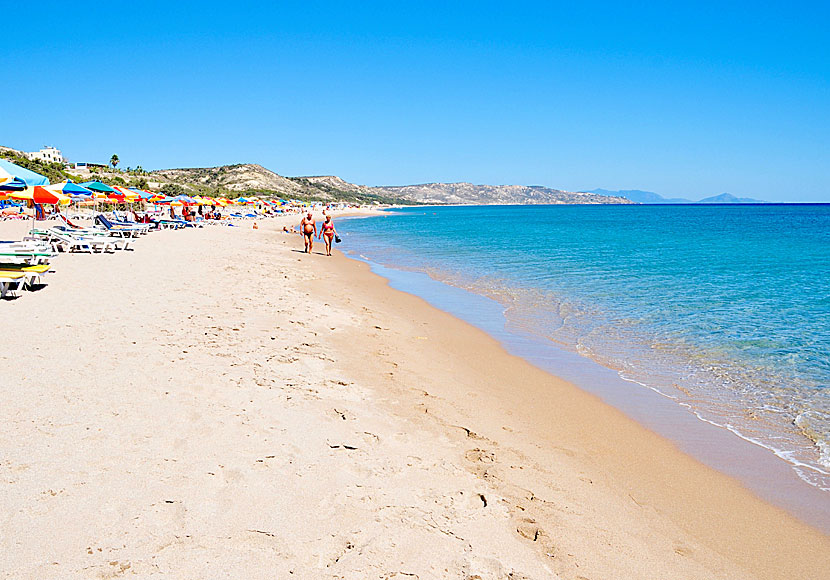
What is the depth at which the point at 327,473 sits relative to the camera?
12.9 ft

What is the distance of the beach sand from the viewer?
3.07 m

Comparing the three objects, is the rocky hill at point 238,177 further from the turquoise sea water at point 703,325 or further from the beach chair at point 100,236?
the turquoise sea water at point 703,325

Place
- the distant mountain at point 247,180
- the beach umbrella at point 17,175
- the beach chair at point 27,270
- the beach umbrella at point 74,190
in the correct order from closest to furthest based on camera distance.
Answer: the beach chair at point 27,270, the beach umbrella at point 17,175, the beach umbrella at point 74,190, the distant mountain at point 247,180

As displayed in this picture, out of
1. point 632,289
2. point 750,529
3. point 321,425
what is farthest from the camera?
point 632,289

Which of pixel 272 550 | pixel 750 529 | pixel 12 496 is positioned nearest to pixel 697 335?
pixel 750 529

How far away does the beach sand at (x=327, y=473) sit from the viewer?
121 inches

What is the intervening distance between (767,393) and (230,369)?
6.51m

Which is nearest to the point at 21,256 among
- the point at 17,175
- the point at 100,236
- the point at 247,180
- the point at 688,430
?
the point at 17,175

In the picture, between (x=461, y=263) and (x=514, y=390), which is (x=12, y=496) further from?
(x=461, y=263)

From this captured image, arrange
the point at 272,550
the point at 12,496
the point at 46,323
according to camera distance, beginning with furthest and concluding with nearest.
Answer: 1. the point at 46,323
2. the point at 12,496
3. the point at 272,550

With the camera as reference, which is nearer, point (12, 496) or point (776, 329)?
point (12, 496)

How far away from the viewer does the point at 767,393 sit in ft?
22.8

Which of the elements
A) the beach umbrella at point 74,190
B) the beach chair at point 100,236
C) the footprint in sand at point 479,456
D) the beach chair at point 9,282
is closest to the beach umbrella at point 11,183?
the beach chair at point 9,282

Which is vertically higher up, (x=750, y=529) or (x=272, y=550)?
(x=272, y=550)
